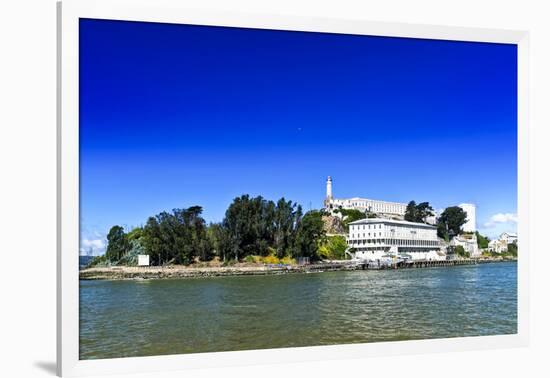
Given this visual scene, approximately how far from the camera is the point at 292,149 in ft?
26.4

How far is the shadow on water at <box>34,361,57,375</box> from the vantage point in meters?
4.32

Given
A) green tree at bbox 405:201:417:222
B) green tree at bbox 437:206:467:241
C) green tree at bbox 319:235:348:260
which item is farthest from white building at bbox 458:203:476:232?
green tree at bbox 319:235:348:260

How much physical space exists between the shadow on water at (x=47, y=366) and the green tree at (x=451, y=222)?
4943mm

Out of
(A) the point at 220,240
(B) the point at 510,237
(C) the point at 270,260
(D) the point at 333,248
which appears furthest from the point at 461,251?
(A) the point at 220,240

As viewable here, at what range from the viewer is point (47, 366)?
444cm

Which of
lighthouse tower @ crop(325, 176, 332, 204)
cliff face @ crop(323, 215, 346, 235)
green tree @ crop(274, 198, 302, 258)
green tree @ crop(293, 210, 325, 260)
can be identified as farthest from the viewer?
green tree @ crop(293, 210, 325, 260)

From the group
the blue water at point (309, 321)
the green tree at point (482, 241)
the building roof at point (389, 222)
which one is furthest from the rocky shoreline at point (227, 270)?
the green tree at point (482, 241)

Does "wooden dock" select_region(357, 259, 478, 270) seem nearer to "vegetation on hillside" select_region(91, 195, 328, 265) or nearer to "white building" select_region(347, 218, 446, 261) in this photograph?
"white building" select_region(347, 218, 446, 261)

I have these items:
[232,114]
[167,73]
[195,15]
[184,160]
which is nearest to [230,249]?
[184,160]

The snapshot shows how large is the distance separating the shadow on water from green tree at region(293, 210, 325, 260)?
20.9ft

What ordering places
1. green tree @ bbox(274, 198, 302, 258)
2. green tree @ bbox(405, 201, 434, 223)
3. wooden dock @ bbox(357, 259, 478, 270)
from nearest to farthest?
green tree @ bbox(405, 201, 434, 223) → wooden dock @ bbox(357, 259, 478, 270) → green tree @ bbox(274, 198, 302, 258)

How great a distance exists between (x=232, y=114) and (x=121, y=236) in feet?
7.03

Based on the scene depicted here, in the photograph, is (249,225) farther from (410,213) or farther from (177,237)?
Result: (410,213)

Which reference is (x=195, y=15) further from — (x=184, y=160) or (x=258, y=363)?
(x=184, y=160)
